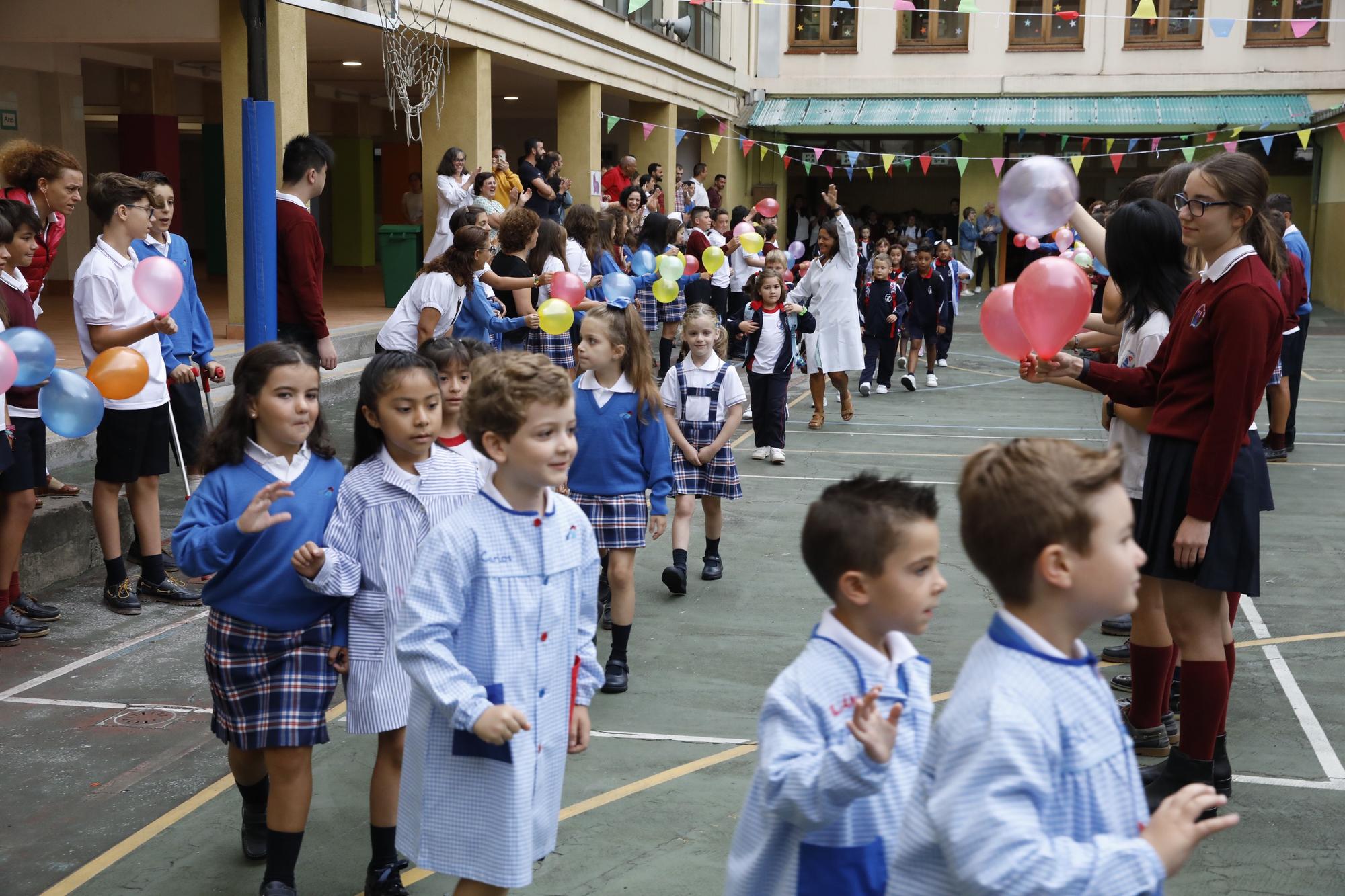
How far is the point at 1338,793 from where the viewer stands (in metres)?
4.05

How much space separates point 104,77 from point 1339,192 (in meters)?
22.7

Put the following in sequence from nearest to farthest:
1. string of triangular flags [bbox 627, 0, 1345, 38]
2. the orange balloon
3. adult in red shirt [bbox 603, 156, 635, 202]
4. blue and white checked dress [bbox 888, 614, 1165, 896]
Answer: blue and white checked dress [bbox 888, 614, 1165, 896]
the orange balloon
adult in red shirt [bbox 603, 156, 635, 202]
string of triangular flags [bbox 627, 0, 1345, 38]

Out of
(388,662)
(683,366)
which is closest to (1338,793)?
(388,662)

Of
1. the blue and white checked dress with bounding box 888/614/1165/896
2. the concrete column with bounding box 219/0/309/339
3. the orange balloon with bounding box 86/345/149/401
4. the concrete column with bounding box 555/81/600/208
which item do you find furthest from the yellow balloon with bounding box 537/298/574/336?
the concrete column with bounding box 555/81/600/208

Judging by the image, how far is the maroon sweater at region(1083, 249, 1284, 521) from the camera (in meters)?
3.57

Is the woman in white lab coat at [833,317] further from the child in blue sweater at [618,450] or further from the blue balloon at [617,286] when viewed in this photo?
the child in blue sweater at [618,450]

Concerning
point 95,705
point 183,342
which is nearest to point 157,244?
point 183,342

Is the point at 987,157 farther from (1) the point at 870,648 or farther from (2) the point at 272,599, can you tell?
(1) the point at 870,648

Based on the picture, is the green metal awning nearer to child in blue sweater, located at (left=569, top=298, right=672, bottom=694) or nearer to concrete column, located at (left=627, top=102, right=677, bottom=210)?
concrete column, located at (left=627, top=102, right=677, bottom=210)

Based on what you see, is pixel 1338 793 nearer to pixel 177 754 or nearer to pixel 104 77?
pixel 177 754

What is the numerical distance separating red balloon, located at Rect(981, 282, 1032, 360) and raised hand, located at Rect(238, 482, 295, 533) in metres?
2.27

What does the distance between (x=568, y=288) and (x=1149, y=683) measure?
4999 mm

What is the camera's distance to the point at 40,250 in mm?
6168

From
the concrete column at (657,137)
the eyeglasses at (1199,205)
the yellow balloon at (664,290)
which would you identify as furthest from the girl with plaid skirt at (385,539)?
the concrete column at (657,137)
